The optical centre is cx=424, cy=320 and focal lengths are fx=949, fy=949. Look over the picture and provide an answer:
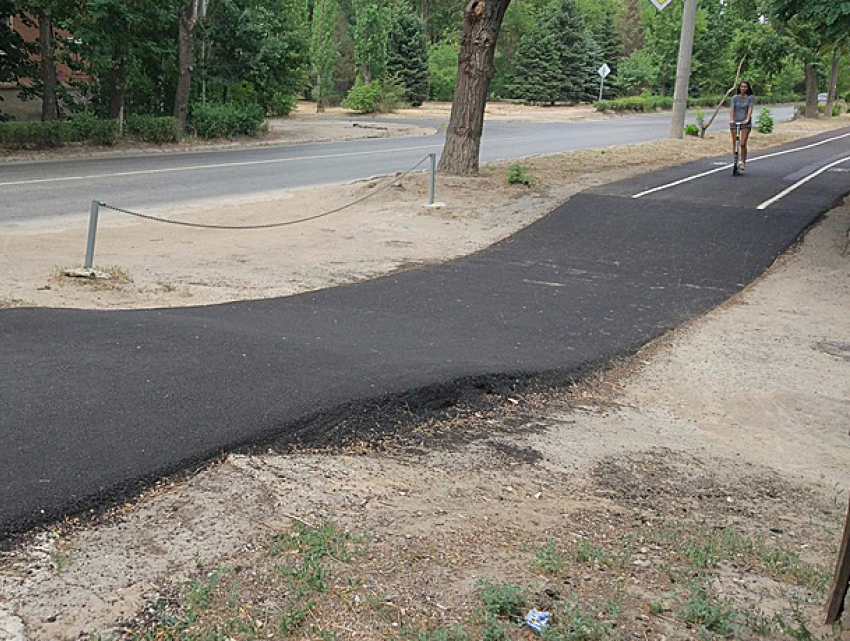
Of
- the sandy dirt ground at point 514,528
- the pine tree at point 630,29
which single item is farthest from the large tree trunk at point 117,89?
the pine tree at point 630,29

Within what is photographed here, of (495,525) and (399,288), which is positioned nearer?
(495,525)

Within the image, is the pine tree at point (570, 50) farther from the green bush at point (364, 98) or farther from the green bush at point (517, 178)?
the green bush at point (517, 178)

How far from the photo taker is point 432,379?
6629mm

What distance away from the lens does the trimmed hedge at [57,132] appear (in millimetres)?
23516

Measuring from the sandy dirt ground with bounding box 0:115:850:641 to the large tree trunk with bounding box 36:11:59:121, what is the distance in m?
22.3

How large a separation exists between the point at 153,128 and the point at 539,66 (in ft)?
142

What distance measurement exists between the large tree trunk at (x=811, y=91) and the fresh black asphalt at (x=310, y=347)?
41112mm

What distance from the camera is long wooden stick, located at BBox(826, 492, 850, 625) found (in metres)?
3.68

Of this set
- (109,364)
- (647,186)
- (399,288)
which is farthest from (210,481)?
(647,186)

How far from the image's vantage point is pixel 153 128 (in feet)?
90.1

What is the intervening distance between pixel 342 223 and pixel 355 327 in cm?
682

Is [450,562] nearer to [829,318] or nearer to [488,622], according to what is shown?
[488,622]

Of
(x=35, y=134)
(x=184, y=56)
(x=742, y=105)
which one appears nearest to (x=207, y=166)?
(x=35, y=134)

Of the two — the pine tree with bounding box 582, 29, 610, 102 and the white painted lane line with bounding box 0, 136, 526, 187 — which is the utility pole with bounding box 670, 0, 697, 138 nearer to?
the white painted lane line with bounding box 0, 136, 526, 187
